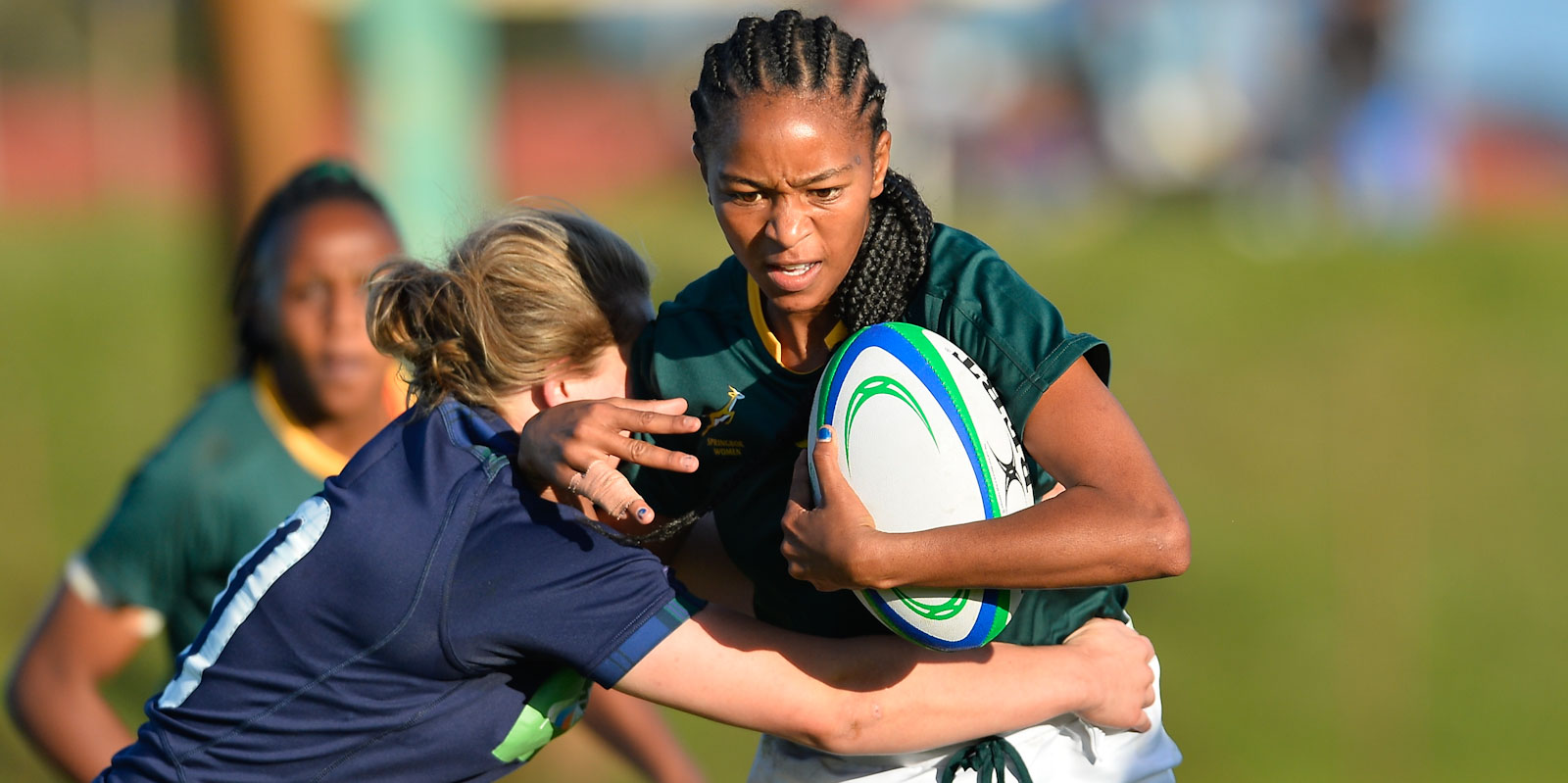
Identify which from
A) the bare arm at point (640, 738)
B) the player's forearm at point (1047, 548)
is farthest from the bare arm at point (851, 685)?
the bare arm at point (640, 738)

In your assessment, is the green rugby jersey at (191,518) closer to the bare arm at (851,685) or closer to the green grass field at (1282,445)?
the bare arm at (851,685)

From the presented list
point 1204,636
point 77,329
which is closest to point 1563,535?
point 1204,636

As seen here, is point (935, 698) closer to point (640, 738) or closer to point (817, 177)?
point (817, 177)

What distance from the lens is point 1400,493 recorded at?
383 inches

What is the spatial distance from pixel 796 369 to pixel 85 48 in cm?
2560

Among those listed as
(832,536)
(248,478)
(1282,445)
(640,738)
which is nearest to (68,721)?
(248,478)

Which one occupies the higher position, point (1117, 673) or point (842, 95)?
point (842, 95)

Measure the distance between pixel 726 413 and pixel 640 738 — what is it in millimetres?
1416

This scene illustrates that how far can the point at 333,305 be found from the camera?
4.09 metres

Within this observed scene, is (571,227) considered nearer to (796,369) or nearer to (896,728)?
(796,369)

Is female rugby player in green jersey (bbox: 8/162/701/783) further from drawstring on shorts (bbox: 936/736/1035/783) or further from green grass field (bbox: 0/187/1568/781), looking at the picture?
green grass field (bbox: 0/187/1568/781)

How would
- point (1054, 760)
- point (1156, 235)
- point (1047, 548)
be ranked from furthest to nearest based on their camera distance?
point (1156, 235) < point (1054, 760) < point (1047, 548)

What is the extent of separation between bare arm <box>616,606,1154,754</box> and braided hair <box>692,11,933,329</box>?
0.57 m

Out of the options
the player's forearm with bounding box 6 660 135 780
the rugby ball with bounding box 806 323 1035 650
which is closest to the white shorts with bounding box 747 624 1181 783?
the rugby ball with bounding box 806 323 1035 650
